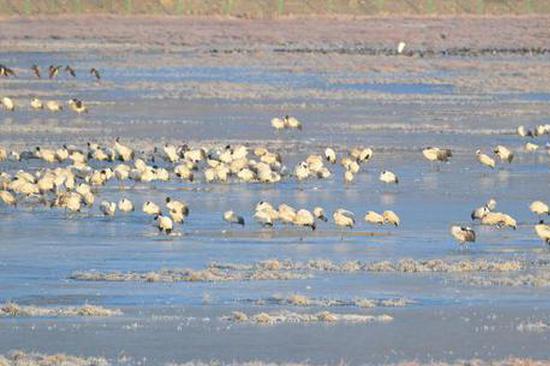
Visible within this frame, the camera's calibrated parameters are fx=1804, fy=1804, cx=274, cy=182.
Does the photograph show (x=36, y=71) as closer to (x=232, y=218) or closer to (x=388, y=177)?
(x=388, y=177)

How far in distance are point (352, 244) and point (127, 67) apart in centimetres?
3962

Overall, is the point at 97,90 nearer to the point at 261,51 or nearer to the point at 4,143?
the point at 4,143

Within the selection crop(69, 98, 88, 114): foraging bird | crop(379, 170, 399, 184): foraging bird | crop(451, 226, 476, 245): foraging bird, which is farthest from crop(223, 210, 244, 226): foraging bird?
crop(69, 98, 88, 114): foraging bird

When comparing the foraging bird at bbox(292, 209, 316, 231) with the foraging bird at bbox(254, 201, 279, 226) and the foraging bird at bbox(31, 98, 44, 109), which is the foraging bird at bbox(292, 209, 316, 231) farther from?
the foraging bird at bbox(31, 98, 44, 109)

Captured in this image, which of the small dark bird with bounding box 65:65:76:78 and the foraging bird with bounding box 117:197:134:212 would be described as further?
the small dark bird with bounding box 65:65:76:78

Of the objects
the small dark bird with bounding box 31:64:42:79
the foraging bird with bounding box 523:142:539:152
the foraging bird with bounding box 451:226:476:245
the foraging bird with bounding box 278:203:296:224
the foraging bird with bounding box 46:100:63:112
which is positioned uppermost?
the foraging bird with bounding box 451:226:476:245

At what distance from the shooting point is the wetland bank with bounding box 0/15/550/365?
14578 mm

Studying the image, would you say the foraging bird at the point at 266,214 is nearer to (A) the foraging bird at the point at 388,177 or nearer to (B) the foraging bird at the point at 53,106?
(A) the foraging bird at the point at 388,177

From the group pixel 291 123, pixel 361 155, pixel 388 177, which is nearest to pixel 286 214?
pixel 388 177

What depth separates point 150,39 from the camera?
7619 cm

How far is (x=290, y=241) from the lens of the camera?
21.4 m

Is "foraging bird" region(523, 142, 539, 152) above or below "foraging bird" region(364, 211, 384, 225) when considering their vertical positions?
below

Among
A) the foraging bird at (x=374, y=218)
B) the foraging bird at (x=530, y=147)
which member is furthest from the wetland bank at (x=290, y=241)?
the foraging bird at (x=374, y=218)

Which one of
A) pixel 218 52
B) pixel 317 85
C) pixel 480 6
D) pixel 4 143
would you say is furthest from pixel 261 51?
pixel 4 143
